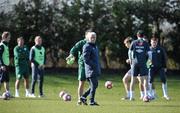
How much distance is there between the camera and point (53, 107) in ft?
59.2

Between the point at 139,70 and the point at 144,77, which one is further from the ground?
the point at 139,70

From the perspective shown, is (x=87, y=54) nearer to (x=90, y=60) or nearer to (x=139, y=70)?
(x=90, y=60)

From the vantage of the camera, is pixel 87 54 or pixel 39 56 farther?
pixel 39 56

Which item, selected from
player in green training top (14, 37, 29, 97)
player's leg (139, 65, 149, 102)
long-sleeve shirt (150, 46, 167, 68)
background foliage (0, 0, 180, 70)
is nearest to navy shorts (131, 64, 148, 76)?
player's leg (139, 65, 149, 102)

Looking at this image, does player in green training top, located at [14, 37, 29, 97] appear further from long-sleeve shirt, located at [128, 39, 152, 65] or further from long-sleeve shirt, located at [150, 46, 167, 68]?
long-sleeve shirt, located at [150, 46, 167, 68]

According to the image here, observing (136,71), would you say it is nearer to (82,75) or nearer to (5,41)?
(82,75)

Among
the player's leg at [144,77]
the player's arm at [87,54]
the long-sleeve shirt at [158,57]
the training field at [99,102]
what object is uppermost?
the player's arm at [87,54]

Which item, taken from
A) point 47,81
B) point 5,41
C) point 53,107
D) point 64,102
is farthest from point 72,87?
point 53,107

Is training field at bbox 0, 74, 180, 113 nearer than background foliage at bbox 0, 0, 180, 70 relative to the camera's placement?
Yes

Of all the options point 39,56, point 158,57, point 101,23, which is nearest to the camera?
point 158,57

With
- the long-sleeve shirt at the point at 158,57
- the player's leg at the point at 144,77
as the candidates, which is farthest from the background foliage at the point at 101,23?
the player's leg at the point at 144,77

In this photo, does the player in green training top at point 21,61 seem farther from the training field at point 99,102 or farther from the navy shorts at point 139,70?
the navy shorts at point 139,70

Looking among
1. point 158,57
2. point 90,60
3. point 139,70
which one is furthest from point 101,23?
point 90,60

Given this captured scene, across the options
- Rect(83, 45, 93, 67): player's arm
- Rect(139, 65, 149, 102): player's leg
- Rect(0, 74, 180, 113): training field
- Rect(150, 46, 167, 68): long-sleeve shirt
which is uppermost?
Rect(83, 45, 93, 67): player's arm
